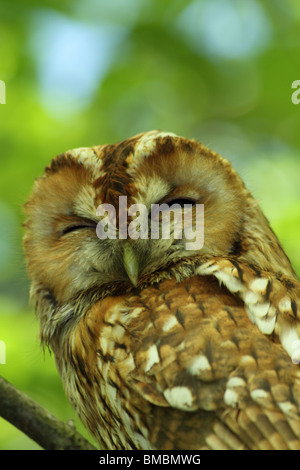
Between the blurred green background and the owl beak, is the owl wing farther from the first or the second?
the blurred green background

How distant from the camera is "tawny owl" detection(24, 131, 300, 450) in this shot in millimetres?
2037

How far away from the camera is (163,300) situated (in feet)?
7.67

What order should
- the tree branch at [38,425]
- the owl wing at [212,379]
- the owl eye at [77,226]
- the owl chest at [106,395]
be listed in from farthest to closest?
the owl eye at [77,226], the owl chest at [106,395], the owl wing at [212,379], the tree branch at [38,425]

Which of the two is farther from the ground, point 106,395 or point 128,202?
point 128,202

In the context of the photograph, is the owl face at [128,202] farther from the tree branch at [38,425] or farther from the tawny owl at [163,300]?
the tree branch at [38,425]

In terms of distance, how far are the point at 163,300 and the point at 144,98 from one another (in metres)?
3.27

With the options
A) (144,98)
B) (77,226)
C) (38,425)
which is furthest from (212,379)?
(144,98)

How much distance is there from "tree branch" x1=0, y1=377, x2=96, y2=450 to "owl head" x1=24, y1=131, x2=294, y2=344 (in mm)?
700

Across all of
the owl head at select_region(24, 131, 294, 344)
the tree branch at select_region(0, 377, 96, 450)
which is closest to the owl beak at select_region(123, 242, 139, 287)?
the owl head at select_region(24, 131, 294, 344)

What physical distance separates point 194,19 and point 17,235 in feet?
8.29

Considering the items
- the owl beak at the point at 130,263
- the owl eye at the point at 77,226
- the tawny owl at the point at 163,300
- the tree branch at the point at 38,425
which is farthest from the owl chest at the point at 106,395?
the owl eye at the point at 77,226

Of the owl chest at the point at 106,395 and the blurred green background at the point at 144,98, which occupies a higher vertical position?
the blurred green background at the point at 144,98

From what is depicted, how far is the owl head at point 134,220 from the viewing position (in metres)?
2.52

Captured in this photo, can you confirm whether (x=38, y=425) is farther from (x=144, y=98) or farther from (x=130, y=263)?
(x=144, y=98)
